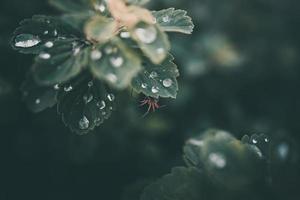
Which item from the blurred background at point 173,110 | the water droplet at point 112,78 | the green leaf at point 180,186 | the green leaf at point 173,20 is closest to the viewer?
the water droplet at point 112,78

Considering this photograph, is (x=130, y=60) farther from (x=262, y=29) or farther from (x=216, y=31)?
(x=262, y=29)

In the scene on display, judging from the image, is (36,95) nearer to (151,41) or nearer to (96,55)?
(96,55)

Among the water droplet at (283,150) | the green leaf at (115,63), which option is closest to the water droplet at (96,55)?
the green leaf at (115,63)

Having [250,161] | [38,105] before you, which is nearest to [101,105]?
[38,105]

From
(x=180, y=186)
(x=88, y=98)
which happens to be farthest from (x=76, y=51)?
(x=180, y=186)

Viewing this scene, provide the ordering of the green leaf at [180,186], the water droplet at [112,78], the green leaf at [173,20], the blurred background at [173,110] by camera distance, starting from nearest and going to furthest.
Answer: the water droplet at [112,78] → the green leaf at [180,186] → the green leaf at [173,20] → the blurred background at [173,110]

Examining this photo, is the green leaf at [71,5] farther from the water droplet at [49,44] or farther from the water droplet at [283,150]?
the water droplet at [283,150]
